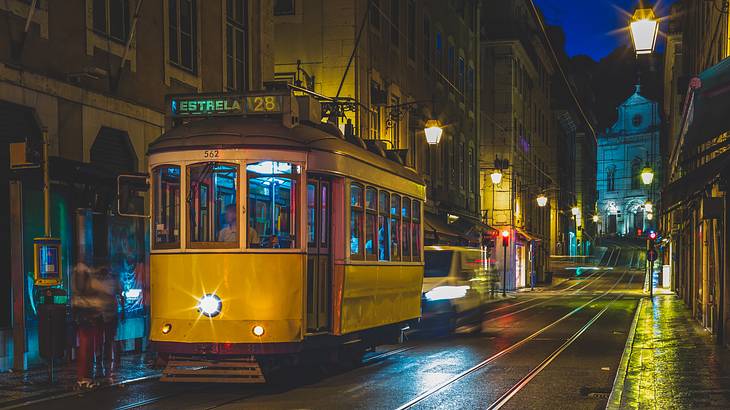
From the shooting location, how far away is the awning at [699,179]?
14466 millimetres

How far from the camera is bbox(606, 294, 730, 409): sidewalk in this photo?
10.8 meters

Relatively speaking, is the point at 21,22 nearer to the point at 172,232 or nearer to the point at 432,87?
the point at 172,232

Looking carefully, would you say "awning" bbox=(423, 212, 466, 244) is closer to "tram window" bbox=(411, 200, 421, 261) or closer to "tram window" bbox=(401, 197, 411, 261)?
"tram window" bbox=(411, 200, 421, 261)

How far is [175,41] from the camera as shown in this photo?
18.2 m

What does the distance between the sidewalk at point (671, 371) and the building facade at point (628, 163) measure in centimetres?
10117

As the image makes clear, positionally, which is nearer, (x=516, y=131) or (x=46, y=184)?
(x=46, y=184)

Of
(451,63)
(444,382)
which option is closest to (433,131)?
(451,63)

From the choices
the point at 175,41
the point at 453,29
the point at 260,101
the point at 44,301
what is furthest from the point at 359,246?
the point at 453,29

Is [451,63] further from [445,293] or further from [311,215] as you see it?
[311,215]

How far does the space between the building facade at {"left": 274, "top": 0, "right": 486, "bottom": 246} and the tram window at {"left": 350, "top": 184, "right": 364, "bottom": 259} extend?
1920 mm

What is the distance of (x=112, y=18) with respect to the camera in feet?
52.6

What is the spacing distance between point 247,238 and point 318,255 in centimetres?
110

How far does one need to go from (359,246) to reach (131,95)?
6233 mm

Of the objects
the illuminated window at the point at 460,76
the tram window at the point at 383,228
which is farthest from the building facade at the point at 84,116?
the illuminated window at the point at 460,76
